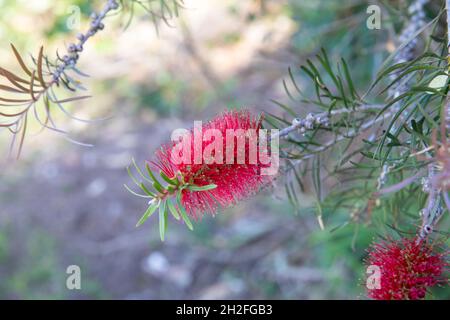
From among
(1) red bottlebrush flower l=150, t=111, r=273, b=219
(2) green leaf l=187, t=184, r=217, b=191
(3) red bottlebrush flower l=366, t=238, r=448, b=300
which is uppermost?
(1) red bottlebrush flower l=150, t=111, r=273, b=219

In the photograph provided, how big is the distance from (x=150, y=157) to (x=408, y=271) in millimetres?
2264

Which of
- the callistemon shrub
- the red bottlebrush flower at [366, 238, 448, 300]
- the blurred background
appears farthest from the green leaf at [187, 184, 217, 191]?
the blurred background

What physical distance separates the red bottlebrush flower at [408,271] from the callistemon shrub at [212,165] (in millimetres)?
187

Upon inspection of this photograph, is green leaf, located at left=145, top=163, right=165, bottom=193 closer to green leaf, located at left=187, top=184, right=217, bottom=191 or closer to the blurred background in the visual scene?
green leaf, located at left=187, top=184, right=217, bottom=191

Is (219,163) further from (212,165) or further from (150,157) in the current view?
(150,157)

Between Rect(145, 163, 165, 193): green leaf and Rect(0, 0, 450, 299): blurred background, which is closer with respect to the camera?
Rect(145, 163, 165, 193): green leaf

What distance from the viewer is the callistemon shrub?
608 mm

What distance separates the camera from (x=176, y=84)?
9.68 feet

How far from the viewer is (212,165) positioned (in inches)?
24.5

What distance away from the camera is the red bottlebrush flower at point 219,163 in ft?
2.03

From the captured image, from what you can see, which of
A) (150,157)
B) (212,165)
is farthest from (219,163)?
(150,157)

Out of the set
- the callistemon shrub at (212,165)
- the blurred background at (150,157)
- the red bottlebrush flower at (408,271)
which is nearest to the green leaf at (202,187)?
the callistemon shrub at (212,165)
